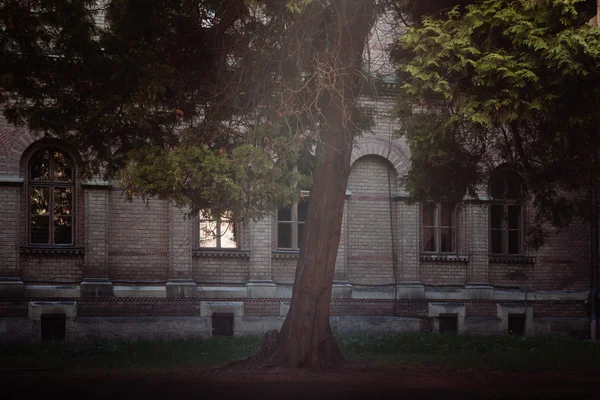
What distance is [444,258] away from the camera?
21438 millimetres

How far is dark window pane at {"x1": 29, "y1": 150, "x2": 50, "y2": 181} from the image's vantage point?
733 inches

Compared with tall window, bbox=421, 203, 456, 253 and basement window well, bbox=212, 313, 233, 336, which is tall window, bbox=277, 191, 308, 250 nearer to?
basement window well, bbox=212, 313, 233, 336

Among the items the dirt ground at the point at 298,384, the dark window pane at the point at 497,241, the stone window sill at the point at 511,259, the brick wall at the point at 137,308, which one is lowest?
the dirt ground at the point at 298,384

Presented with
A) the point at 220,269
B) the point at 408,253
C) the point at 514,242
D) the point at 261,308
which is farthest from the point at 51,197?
the point at 514,242

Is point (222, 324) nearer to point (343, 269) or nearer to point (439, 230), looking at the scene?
point (343, 269)

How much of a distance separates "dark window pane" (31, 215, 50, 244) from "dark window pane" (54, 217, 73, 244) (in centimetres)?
16

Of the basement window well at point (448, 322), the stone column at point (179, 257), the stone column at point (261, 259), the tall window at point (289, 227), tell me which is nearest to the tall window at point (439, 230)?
the basement window well at point (448, 322)

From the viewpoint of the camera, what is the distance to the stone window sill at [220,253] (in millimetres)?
19641

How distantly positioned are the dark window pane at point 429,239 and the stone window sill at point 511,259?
1544 millimetres

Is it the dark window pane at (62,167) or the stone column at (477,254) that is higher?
the dark window pane at (62,167)

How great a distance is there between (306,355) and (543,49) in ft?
17.6

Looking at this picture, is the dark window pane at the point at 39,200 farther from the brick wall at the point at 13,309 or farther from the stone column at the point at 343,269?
the stone column at the point at 343,269

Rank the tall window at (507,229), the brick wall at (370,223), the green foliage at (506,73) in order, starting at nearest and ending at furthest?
the green foliage at (506,73) → the brick wall at (370,223) → the tall window at (507,229)

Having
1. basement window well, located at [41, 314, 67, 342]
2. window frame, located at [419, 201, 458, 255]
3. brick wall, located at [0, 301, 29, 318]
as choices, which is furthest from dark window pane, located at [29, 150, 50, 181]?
window frame, located at [419, 201, 458, 255]
